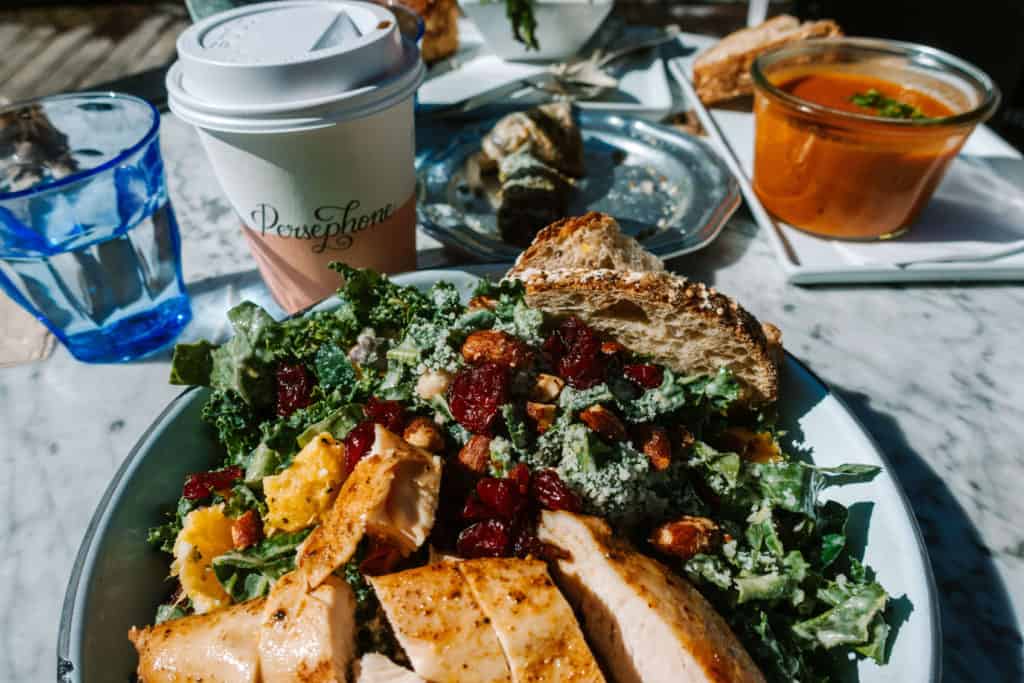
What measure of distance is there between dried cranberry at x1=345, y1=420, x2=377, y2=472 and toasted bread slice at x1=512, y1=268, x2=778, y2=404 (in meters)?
0.55

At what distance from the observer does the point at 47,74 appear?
645 cm

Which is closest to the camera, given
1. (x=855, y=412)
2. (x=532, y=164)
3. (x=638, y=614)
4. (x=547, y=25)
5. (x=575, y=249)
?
(x=638, y=614)

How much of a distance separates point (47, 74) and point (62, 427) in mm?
6199

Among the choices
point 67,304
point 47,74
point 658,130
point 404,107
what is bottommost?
point 47,74

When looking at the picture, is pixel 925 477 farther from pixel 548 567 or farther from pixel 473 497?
pixel 473 497

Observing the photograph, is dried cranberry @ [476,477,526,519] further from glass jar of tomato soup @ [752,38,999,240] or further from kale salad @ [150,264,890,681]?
glass jar of tomato soup @ [752,38,999,240]

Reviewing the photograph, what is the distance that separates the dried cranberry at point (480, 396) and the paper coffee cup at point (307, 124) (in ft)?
2.66

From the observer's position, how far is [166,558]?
1.47m

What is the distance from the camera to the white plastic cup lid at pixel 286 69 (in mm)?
1667

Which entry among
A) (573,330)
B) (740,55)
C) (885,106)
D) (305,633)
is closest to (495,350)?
(573,330)

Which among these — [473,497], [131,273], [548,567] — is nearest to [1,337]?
[131,273]

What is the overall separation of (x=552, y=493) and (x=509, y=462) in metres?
0.12

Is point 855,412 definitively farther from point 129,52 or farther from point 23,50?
point 23,50

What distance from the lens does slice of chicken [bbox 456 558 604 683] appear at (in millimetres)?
1193
